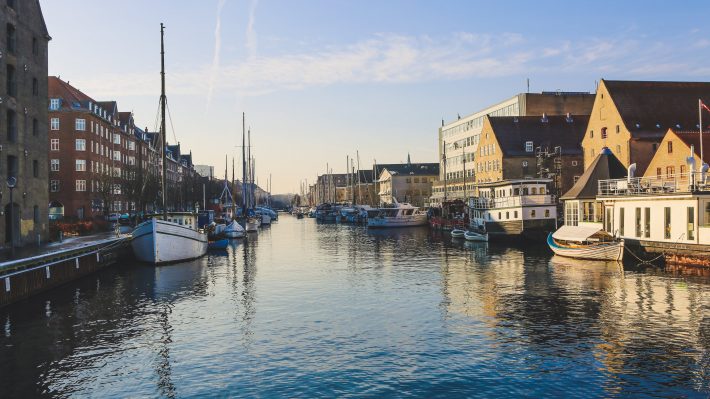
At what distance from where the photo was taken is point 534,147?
310 ft

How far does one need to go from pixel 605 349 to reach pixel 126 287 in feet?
90.9

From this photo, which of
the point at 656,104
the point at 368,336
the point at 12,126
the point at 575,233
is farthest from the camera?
the point at 656,104

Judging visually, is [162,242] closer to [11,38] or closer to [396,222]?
[11,38]

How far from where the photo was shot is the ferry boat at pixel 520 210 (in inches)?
2448

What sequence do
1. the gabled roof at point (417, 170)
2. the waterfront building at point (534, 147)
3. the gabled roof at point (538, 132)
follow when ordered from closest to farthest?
the waterfront building at point (534, 147) → the gabled roof at point (538, 132) → the gabled roof at point (417, 170)

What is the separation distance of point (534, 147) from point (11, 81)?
75.5 m

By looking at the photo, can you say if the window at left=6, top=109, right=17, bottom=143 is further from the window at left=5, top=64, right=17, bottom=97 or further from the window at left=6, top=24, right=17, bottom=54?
the window at left=6, top=24, right=17, bottom=54

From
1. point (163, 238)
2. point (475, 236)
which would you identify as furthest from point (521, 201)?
point (163, 238)

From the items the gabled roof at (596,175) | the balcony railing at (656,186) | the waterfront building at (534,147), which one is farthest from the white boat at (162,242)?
the waterfront building at (534,147)

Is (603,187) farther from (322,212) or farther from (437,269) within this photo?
(322,212)

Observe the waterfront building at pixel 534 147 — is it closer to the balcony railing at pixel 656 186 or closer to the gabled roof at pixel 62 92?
the balcony railing at pixel 656 186

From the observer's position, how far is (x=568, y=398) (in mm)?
15500

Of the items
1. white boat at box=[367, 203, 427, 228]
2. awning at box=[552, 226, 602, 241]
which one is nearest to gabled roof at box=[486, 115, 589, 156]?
white boat at box=[367, 203, 427, 228]

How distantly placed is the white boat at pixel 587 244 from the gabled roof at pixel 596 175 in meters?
6.56
